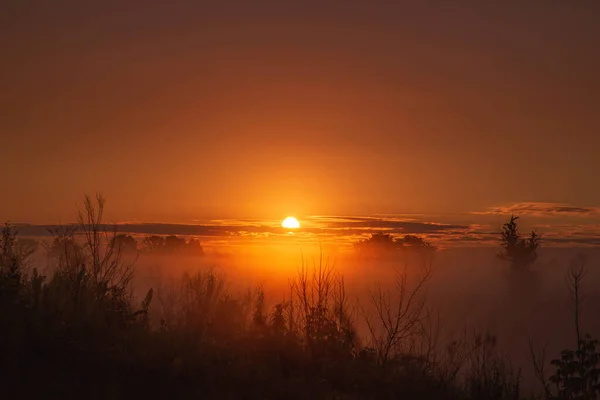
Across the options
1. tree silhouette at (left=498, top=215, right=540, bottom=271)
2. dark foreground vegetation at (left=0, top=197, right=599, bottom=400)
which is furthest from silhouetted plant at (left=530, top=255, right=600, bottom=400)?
tree silhouette at (left=498, top=215, right=540, bottom=271)

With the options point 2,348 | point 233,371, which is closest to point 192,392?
point 233,371

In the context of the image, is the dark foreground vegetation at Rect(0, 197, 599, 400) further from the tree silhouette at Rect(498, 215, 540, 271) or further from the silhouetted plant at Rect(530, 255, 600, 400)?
the tree silhouette at Rect(498, 215, 540, 271)

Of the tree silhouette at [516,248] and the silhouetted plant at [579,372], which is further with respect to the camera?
the tree silhouette at [516,248]

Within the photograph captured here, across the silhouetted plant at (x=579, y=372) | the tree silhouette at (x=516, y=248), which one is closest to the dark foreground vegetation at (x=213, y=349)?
the silhouetted plant at (x=579, y=372)

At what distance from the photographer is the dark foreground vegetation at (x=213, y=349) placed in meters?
10.7

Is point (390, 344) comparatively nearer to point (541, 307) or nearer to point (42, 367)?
point (42, 367)

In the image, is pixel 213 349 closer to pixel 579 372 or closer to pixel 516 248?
pixel 579 372

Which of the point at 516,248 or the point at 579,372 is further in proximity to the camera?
the point at 516,248

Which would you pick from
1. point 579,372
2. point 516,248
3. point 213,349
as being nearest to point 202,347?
point 213,349

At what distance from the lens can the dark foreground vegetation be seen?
10.7 m

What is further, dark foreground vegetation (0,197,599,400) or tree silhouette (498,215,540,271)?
tree silhouette (498,215,540,271)

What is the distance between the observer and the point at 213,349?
12.5 m

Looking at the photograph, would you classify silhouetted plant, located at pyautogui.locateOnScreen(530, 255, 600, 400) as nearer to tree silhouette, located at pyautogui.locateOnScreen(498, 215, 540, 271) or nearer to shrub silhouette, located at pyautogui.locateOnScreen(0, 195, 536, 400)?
shrub silhouette, located at pyautogui.locateOnScreen(0, 195, 536, 400)

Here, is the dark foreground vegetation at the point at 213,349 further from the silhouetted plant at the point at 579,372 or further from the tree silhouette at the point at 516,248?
the tree silhouette at the point at 516,248
